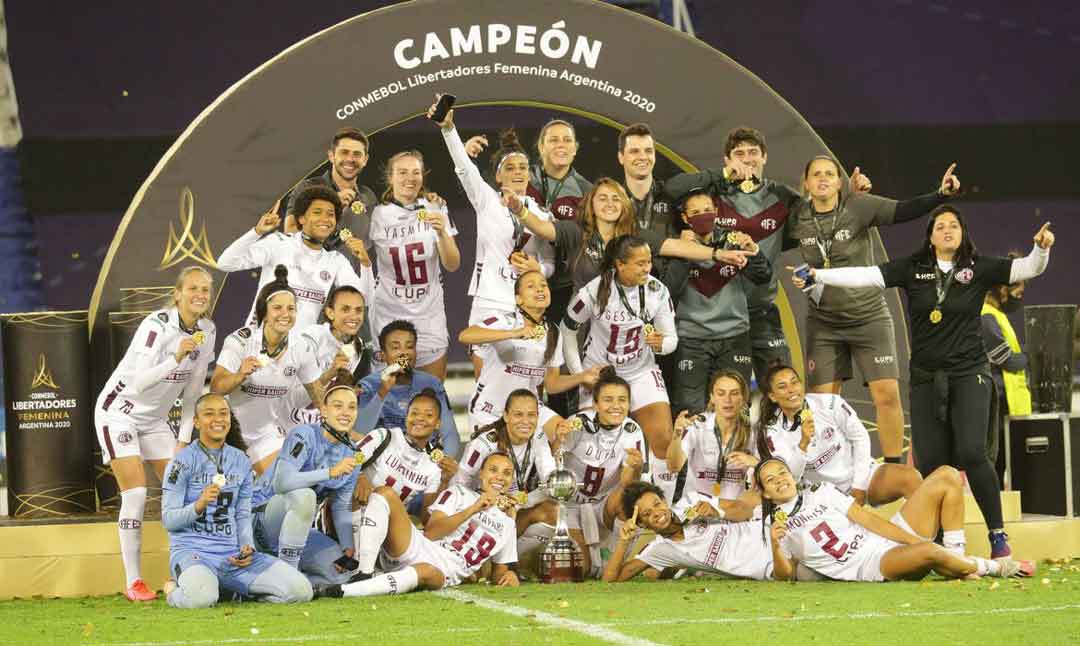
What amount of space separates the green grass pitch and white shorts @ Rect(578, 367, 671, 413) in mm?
972

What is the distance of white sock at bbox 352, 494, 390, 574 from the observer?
6816 millimetres

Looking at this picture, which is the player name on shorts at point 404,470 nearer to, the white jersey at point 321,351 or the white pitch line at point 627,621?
the white jersey at point 321,351

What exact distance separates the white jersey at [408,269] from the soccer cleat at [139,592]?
1853 mm

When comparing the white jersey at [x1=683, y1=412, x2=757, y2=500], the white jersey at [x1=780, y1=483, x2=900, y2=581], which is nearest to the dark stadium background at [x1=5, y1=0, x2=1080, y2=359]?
the white jersey at [x1=683, y1=412, x2=757, y2=500]

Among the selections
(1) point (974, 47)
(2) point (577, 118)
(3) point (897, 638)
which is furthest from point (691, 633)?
(1) point (974, 47)

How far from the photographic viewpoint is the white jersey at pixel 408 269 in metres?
8.00

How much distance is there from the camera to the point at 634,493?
7074 millimetres

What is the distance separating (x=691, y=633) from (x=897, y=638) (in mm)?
675

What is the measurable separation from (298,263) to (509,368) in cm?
110

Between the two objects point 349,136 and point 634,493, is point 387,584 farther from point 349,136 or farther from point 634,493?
point 349,136

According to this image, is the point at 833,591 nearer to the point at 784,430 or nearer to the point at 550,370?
the point at 784,430

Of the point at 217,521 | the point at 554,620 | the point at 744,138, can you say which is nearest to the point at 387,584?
the point at 217,521

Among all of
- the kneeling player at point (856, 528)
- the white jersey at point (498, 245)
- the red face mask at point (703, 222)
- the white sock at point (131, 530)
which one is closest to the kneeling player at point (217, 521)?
the white sock at point (131, 530)

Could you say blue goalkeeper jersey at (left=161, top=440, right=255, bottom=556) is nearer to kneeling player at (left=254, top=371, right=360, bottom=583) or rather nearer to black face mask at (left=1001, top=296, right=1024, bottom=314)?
kneeling player at (left=254, top=371, right=360, bottom=583)
